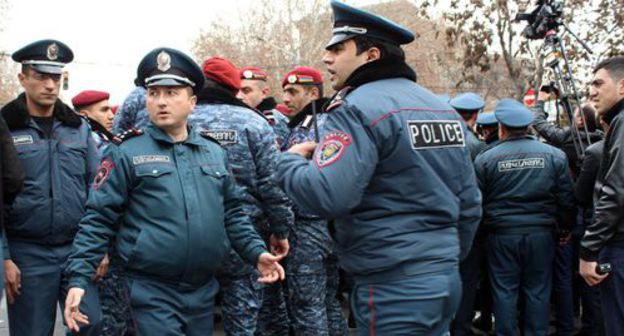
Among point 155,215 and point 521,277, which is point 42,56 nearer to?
point 155,215

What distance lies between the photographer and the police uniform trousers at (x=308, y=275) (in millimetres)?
5273

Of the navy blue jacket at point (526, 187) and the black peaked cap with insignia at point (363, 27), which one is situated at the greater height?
the black peaked cap with insignia at point (363, 27)

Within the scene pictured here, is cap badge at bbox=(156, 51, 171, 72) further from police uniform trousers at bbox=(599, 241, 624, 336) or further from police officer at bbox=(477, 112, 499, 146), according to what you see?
police officer at bbox=(477, 112, 499, 146)

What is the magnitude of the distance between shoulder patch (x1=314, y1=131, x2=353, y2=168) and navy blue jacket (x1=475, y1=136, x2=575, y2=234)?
136 inches

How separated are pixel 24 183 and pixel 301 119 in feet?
7.74

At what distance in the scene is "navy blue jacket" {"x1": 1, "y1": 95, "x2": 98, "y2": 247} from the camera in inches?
171

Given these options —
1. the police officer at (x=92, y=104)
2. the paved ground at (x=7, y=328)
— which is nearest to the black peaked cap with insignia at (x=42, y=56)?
the police officer at (x=92, y=104)

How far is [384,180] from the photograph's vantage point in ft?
10.2

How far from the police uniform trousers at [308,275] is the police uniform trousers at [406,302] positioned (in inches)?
85.1

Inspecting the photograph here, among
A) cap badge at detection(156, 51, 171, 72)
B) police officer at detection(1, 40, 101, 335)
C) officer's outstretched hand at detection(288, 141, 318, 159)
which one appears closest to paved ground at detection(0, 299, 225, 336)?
police officer at detection(1, 40, 101, 335)

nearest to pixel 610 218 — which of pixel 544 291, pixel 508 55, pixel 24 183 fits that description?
pixel 544 291

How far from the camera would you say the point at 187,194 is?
144 inches

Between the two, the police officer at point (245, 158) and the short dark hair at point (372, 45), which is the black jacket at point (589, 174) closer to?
the police officer at point (245, 158)

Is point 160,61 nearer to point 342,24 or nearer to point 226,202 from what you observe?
point 226,202
